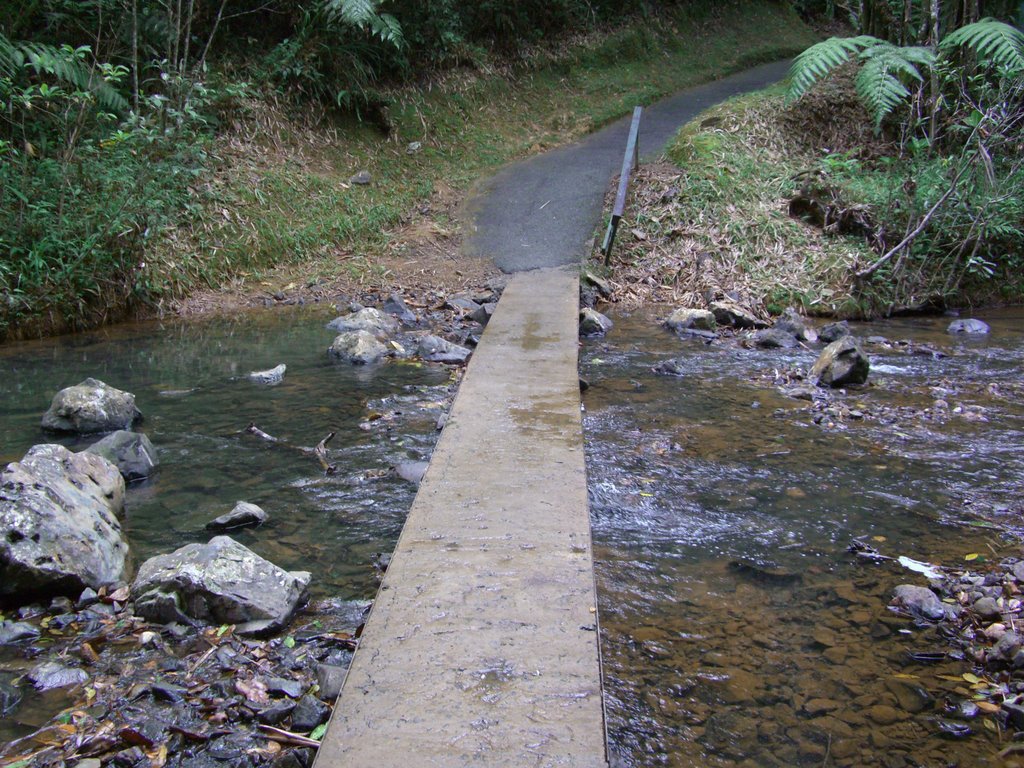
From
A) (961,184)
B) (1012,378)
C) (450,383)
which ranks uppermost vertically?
(961,184)

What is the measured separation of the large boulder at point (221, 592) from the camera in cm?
257

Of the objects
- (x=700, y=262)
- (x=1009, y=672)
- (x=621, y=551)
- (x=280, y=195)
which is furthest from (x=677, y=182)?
(x=1009, y=672)

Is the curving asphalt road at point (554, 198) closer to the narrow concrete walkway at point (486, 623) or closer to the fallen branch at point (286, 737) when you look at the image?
the narrow concrete walkway at point (486, 623)

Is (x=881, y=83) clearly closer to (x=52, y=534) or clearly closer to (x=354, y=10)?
(x=354, y=10)

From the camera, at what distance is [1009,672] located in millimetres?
2387

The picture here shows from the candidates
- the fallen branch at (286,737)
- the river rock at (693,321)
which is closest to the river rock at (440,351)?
the river rock at (693,321)

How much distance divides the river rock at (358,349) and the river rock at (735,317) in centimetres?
300

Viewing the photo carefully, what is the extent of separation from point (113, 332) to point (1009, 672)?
647 cm

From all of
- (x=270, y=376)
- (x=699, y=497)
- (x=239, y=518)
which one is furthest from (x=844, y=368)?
(x=239, y=518)

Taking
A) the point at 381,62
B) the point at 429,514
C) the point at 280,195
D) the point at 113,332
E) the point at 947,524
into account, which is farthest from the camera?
the point at 381,62

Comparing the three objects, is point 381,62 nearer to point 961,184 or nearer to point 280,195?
point 280,195

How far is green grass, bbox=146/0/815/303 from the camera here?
8.02 m

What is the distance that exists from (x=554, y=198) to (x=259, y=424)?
5650mm

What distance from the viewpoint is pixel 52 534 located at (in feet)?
9.04
